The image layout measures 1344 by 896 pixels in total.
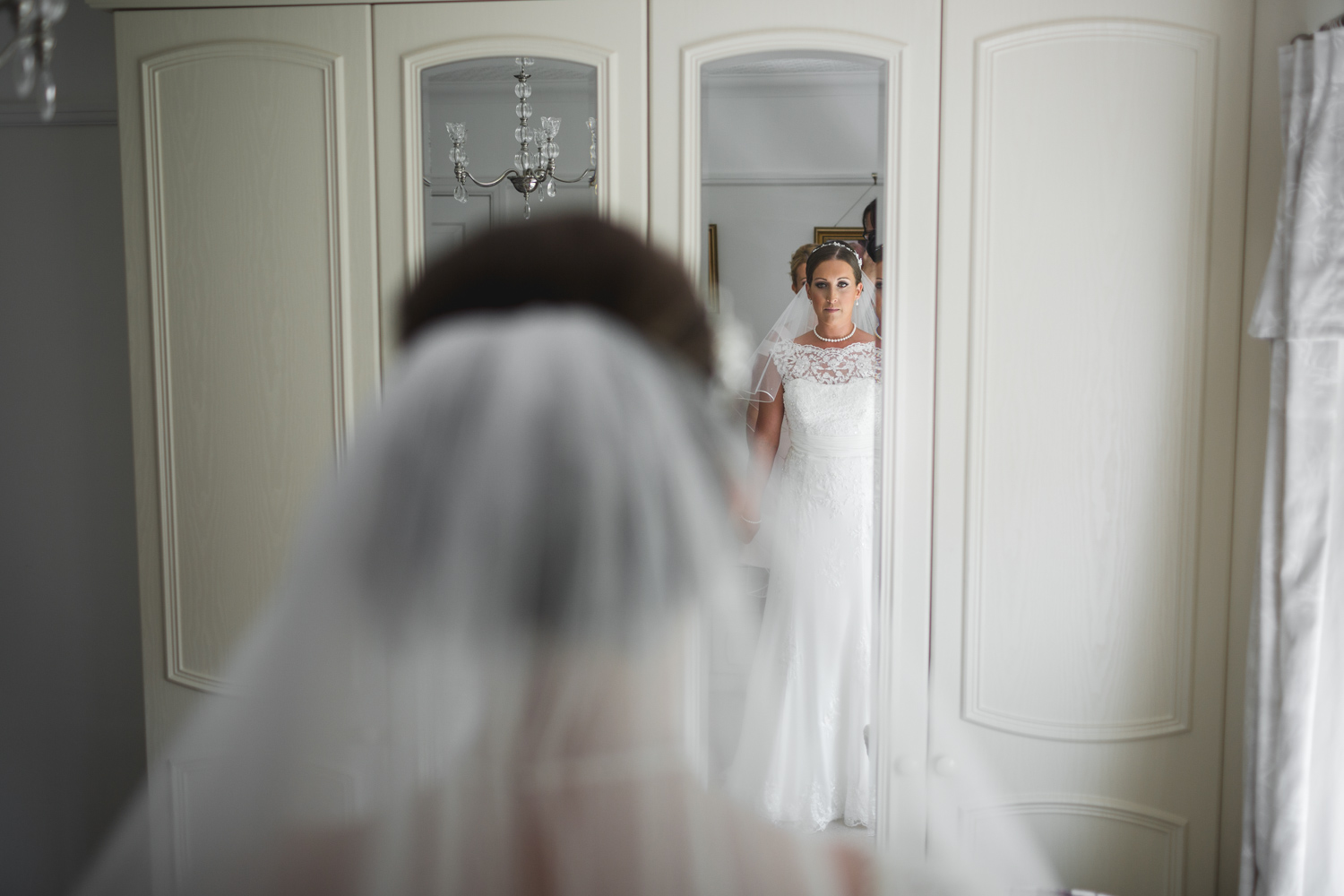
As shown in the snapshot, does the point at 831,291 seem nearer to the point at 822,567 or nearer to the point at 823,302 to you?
the point at 823,302

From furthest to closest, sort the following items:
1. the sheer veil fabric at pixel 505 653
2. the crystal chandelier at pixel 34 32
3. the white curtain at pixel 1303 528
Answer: the white curtain at pixel 1303 528 → the crystal chandelier at pixel 34 32 → the sheer veil fabric at pixel 505 653

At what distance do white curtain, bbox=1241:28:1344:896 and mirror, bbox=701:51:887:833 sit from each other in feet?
2.03

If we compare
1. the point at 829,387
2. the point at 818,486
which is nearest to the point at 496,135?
the point at 829,387

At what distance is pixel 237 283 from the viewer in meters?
1.54

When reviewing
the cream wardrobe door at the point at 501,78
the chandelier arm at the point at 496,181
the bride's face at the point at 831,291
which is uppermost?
the cream wardrobe door at the point at 501,78

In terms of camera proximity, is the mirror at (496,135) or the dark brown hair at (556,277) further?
the mirror at (496,135)

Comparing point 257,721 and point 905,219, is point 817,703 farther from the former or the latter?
point 257,721

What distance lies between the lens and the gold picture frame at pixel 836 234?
4.75ft

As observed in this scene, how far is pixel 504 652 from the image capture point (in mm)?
Answer: 527

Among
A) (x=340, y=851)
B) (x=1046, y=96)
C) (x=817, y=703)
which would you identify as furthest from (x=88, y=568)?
(x=1046, y=96)

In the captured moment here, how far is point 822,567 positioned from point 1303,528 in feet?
2.48

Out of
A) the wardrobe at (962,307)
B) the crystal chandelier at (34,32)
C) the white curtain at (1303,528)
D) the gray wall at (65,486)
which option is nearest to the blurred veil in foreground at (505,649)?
the crystal chandelier at (34,32)

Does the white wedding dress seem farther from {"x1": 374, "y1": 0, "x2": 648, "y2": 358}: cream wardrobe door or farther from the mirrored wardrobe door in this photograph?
{"x1": 374, "y1": 0, "x2": 648, "y2": 358}: cream wardrobe door

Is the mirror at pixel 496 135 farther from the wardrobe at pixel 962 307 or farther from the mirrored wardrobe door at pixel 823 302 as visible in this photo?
the mirrored wardrobe door at pixel 823 302
